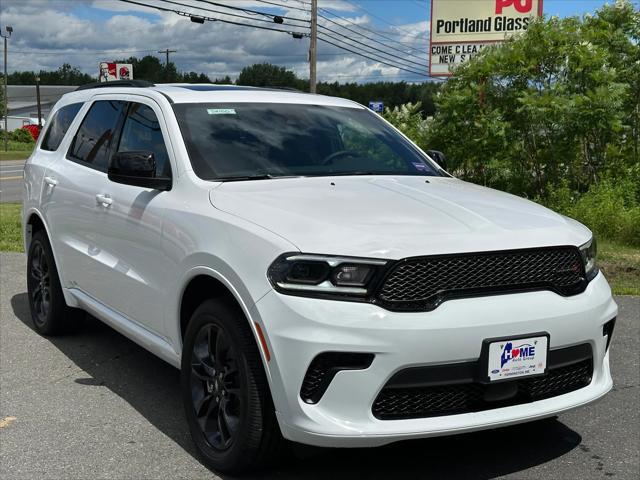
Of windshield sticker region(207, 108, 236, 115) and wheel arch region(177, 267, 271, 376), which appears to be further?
windshield sticker region(207, 108, 236, 115)

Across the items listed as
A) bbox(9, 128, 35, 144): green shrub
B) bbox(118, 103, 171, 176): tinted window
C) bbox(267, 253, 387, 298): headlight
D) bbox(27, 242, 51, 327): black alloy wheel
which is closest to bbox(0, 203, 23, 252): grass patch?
bbox(27, 242, 51, 327): black alloy wheel

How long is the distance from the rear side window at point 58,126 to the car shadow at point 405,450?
6.73 feet

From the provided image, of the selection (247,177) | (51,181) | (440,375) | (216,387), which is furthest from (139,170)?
(440,375)

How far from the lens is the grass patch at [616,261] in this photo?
7.80 meters

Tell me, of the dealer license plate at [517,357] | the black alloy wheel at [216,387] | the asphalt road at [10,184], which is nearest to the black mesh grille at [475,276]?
the dealer license plate at [517,357]

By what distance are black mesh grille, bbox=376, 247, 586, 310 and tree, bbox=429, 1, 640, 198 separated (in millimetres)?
7500

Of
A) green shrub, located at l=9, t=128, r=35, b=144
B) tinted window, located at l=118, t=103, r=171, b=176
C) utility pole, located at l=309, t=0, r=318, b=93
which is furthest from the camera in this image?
green shrub, located at l=9, t=128, r=35, b=144

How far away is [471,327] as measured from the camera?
10.1 feet

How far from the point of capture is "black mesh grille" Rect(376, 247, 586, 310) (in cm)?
310

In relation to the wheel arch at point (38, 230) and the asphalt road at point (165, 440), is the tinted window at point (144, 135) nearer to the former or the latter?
the wheel arch at point (38, 230)

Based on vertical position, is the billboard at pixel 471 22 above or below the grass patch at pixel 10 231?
above

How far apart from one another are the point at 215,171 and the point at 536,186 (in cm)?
834

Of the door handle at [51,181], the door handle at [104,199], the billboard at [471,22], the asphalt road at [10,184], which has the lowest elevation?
the asphalt road at [10,184]

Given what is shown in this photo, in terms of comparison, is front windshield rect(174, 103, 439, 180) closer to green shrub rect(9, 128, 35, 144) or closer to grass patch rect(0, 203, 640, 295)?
grass patch rect(0, 203, 640, 295)
